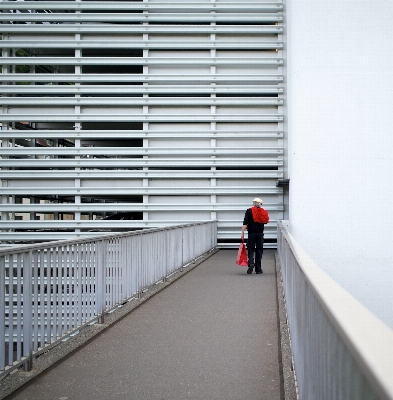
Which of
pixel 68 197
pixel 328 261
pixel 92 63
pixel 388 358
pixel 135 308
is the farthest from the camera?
pixel 68 197

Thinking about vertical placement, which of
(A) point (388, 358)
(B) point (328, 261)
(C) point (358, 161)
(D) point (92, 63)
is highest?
(D) point (92, 63)

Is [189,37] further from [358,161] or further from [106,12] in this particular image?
[358,161]

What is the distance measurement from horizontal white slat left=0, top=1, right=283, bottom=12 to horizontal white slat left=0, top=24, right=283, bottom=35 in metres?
0.63

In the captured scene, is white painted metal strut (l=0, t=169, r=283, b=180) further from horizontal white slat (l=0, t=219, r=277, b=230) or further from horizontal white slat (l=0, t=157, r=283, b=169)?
horizontal white slat (l=0, t=219, r=277, b=230)

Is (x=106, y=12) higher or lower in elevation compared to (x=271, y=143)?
higher

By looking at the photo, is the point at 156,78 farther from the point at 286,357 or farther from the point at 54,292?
the point at 286,357

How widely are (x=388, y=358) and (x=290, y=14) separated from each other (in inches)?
740

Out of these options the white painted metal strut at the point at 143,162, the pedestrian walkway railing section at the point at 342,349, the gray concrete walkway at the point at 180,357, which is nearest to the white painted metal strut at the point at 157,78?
the white painted metal strut at the point at 143,162

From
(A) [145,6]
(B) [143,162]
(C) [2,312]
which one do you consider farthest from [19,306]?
(A) [145,6]

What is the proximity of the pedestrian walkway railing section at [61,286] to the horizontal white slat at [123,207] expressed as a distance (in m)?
12.1

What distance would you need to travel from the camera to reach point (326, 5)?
61.4 ft

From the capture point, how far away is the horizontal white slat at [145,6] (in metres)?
23.5

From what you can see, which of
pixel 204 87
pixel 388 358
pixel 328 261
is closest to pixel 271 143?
pixel 204 87

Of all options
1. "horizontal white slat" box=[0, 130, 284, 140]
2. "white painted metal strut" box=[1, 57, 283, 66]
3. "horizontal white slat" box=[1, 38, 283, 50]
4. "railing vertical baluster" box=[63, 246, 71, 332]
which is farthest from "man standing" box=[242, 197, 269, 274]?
"horizontal white slat" box=[1, 38, 283, 50]
